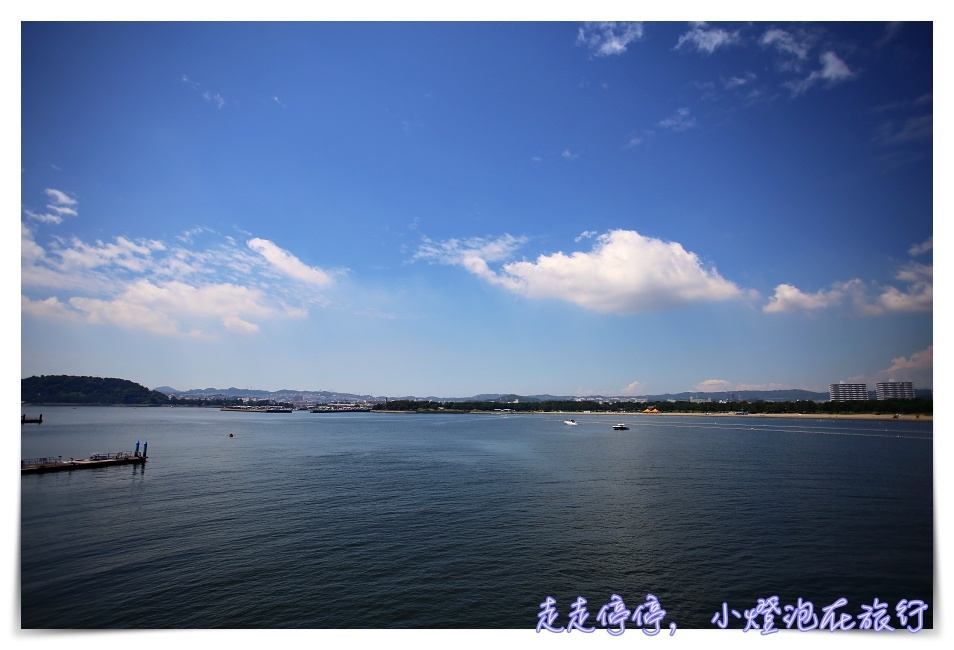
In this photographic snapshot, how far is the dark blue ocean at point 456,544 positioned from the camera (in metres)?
7.87

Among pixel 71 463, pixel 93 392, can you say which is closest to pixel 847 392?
pixel 71 463

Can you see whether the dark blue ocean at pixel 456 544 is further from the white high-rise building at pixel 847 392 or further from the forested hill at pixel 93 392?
the white high-rise building at pixel 847 392

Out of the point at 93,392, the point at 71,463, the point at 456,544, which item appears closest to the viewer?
the point at 456,544

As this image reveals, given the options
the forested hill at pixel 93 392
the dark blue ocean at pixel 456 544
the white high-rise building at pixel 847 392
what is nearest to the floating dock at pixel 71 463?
the dark blue ocean at pixel 456 544

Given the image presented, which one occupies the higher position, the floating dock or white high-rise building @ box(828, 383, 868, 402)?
white high-rise building @ box(828, 383, 868, 402)

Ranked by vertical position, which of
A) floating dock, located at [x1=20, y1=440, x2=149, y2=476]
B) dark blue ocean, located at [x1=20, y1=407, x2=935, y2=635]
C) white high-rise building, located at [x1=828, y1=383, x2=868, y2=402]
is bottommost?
floating dock, located at [x1=20, y1=440, x2=149, y2=476]

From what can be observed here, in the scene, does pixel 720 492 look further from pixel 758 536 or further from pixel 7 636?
pixel 7 636

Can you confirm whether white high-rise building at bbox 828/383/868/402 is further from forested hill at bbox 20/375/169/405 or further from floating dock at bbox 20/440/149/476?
forested hill at bbox 20/375/169/405

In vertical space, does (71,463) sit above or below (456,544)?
below

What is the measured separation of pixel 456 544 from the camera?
10.7m

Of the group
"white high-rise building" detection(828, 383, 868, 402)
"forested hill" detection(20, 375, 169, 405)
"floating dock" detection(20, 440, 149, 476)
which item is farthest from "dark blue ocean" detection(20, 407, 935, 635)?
"white high-rise building" detection(828, 383, 868, 402)

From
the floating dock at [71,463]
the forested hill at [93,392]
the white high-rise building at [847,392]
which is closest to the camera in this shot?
the floating dock at [71,463]

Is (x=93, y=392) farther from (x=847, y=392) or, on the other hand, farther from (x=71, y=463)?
(x=847, y=392)

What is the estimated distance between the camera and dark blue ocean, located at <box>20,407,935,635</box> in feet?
25.8
